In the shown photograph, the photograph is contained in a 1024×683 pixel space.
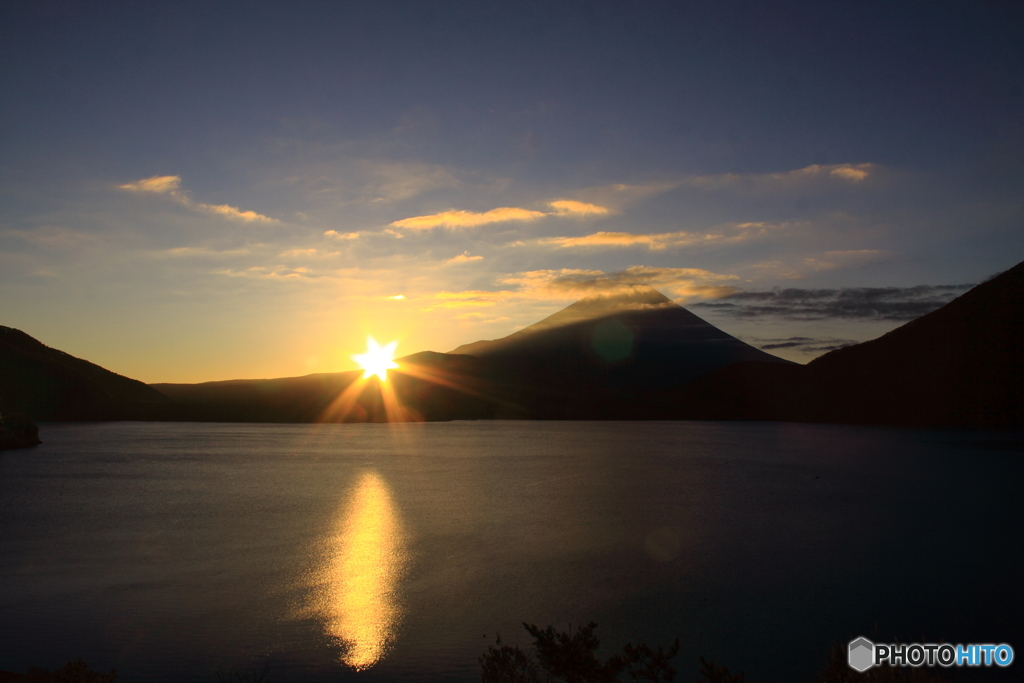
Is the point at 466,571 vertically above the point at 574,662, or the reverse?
the point at 574,662

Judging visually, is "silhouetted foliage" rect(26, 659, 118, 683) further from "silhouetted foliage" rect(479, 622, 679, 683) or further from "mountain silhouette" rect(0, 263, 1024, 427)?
"mountain silhouette" rect(0, 263, 1024, 427)

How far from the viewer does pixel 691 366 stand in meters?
188

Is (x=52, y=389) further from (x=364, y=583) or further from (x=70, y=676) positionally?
(x=70, y=676)

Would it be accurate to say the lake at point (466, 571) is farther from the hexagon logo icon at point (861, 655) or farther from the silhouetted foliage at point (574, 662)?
the silhouetted foliage at point (574, 662)

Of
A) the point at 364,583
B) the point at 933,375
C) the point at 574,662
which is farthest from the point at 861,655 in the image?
the point at 933,375

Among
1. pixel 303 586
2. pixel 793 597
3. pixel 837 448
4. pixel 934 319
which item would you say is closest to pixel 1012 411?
pixel 934 319

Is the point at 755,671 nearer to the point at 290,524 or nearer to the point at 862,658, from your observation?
the point at 862,658

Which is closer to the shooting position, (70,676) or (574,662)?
(70,676)

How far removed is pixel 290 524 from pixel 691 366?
603 ft

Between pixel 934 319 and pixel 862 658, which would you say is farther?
pixel 934 319

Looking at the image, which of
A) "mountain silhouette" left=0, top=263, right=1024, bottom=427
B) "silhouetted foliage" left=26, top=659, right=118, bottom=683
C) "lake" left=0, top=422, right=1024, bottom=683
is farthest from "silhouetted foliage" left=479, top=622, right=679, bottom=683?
"mountain silhouette" left=0, top=263, right=1024, bottom=427

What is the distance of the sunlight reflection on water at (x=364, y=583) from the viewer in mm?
7566

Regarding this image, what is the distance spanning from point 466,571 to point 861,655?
21.2 feet

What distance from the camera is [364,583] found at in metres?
10.1
